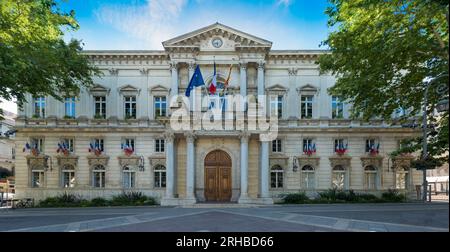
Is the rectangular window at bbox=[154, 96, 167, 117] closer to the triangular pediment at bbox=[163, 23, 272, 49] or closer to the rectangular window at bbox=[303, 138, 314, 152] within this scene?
the triangular pediment at bbox=[163, 23, 272, 49]

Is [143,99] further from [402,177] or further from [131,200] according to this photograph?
[402,177]

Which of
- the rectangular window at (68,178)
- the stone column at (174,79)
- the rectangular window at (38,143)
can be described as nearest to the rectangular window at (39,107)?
the rectangular window at (38,143)

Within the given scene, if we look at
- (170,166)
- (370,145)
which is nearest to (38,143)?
(170,166)

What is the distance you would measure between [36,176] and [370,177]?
2963 cm

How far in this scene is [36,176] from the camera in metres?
29.1

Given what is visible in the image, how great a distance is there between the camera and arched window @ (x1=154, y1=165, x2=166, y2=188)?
95.4 ft

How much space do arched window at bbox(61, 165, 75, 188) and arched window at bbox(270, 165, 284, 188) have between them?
17573 mm

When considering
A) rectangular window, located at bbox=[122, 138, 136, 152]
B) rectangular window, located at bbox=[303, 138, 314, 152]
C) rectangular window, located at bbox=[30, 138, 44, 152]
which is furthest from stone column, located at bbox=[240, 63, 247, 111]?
rectangular window, located at bbox=[30, 138, 44, 152]

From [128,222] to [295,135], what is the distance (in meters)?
17.3

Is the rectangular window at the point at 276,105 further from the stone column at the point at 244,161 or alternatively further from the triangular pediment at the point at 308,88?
the stone column at the point at 244,161

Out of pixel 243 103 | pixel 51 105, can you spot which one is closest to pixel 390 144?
pixel 243 103

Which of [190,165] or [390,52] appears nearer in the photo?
[390,52]
